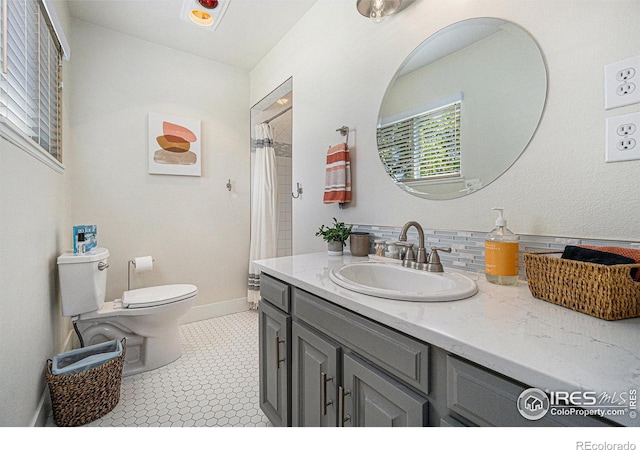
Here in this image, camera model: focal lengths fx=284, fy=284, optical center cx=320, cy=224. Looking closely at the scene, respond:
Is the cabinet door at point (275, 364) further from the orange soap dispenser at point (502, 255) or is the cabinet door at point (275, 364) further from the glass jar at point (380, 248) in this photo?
Result: the orange soap dispenser at point (502, 255)

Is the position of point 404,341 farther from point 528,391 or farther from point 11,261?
point 11,261

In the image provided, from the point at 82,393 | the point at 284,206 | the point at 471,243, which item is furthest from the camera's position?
the point at 284,206

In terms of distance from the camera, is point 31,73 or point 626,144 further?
point 31,73

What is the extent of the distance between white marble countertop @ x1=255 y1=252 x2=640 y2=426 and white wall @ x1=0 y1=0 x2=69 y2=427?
116cm

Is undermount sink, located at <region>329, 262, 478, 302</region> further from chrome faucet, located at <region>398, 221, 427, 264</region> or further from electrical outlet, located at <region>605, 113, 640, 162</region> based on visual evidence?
electrical outlet, located at <region>605, 113, 640, 162</region>

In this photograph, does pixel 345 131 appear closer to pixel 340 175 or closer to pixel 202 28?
pixel 340 175

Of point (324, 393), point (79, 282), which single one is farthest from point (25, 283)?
point (324, 393)

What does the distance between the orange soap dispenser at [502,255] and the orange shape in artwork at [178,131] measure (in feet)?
8.55

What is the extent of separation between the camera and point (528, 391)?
474mm

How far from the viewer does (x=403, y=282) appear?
3.82 feet

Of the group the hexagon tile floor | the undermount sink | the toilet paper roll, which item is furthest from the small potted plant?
the toilet paper roll

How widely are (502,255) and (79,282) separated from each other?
2.15 m
